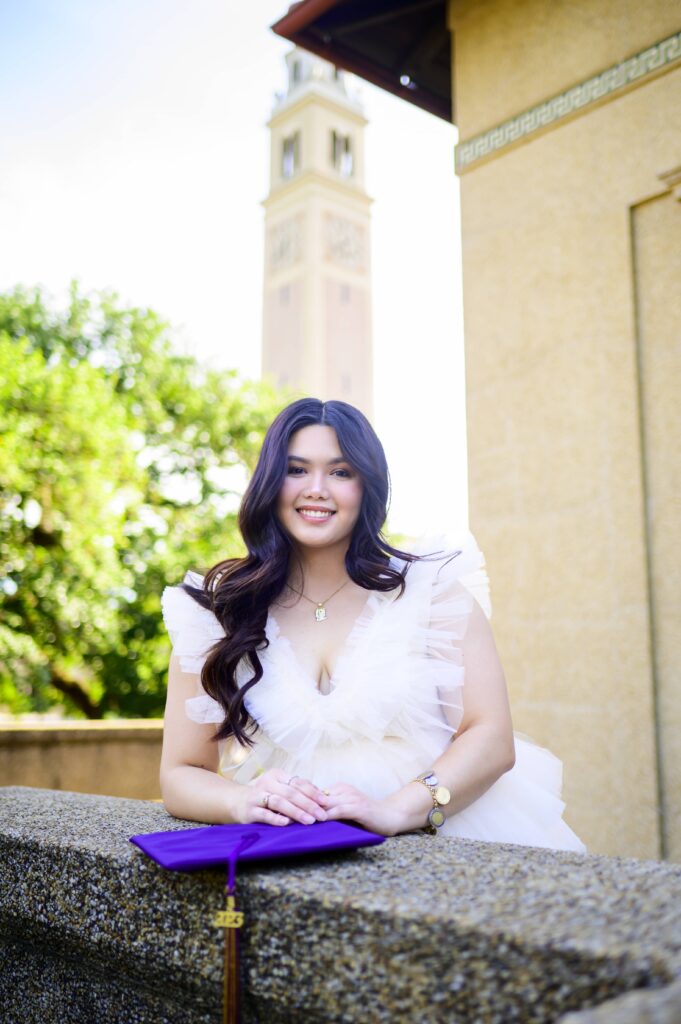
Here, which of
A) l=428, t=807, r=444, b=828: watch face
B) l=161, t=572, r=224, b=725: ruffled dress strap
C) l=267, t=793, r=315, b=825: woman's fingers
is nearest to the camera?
l=267, t=793, r=315, b=825: woman's fingers

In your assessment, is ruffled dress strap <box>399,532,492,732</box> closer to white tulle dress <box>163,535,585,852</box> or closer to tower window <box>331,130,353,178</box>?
white tulle dress <box>163,535,585,852</box>

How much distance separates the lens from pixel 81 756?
6.55 metres

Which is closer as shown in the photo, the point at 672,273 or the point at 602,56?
the point at 672,273

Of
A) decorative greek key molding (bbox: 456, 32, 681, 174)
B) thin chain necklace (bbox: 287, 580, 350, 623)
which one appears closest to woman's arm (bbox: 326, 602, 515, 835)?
thin chain necklace (bbox: 287, 580, 350, 623)

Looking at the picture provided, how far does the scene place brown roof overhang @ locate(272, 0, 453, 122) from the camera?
5.59m

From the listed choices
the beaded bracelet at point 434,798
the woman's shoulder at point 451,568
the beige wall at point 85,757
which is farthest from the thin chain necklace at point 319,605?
the beige wall at point 85,757

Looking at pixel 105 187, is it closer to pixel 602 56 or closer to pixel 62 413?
pixel 62 413

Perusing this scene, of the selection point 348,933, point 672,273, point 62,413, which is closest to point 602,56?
point 672,273

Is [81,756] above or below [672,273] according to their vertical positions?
below

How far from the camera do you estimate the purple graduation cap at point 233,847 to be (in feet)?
4.31

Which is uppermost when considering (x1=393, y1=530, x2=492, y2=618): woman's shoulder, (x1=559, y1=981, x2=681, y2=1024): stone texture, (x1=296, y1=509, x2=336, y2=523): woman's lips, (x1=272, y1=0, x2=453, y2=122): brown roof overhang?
(x1=272, y1=0, x2=453, y2=122): brown roof overhang

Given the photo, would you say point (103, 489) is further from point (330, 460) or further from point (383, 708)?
point (383, 708)

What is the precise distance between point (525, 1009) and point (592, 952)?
0.38 ft

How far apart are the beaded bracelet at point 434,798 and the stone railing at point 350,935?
0.71ft
